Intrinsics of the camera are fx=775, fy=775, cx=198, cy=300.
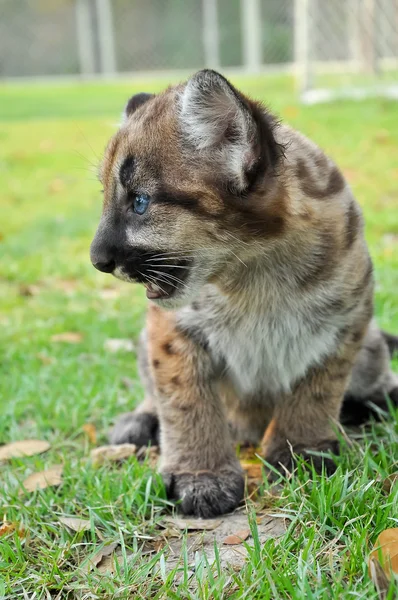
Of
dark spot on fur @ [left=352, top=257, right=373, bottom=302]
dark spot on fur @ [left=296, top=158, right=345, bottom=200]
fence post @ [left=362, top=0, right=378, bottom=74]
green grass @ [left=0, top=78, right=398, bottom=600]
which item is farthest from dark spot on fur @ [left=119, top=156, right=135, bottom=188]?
fence post @ [left=362, top=0, right=378, bottom=74]

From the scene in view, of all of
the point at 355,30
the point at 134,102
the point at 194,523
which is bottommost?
the point at 355,30

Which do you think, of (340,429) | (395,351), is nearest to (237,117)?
(340,429)

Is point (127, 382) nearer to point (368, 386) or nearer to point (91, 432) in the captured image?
point (91, 432)

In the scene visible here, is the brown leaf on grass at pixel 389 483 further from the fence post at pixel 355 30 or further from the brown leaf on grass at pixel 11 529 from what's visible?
the fence post at pixel 355 30

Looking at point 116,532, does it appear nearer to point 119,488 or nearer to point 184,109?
point 119,488

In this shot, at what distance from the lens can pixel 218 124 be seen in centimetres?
297

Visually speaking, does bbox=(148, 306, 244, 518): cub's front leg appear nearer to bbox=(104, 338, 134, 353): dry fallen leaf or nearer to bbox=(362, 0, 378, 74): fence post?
bbox=(104, 338, 134, 353): dry fallen leaf

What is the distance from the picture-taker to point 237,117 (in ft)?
9.55

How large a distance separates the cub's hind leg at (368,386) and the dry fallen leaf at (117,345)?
1888mm

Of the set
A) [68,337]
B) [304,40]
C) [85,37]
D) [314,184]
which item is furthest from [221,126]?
[85,37]

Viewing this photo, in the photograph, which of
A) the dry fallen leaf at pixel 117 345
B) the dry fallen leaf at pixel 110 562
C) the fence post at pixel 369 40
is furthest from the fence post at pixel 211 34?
the dry fallen leaf at pixel 110 562

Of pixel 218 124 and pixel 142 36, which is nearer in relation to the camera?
pixel 218 124

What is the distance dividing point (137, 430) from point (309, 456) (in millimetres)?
977

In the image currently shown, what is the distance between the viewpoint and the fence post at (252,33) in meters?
23.6
